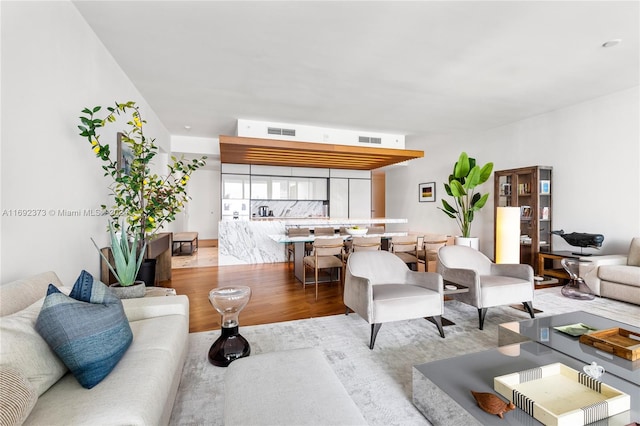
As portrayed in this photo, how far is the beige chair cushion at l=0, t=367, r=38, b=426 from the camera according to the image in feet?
2.84

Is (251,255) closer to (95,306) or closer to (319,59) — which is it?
(319,59)

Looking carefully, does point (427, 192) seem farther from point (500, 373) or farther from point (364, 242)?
point (500, 373)

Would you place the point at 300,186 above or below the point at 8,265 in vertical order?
above

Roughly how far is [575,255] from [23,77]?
6.29 m

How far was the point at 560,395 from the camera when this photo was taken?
1402 mm

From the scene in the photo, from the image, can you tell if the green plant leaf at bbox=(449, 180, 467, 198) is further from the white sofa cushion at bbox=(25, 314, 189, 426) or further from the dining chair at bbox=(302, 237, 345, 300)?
the white sofa cushion at bbox=(25, 314, 189, 426)

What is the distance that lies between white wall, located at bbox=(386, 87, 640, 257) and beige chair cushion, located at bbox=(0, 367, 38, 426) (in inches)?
241

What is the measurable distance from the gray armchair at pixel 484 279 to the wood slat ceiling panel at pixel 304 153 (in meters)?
3.22

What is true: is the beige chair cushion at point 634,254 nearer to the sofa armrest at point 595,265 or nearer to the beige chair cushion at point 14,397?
the sofa armrest at point 595,265

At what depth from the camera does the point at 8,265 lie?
1.75 metres

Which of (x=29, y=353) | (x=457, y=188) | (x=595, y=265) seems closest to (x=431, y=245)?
(x=457, y=188)

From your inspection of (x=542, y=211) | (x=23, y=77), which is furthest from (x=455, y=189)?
(x=23, y=77)

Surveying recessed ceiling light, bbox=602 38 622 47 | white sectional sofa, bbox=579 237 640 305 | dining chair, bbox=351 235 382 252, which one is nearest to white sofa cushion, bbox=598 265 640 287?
white sectional sofa, bbox=579 237 640 305

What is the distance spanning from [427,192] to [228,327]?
6811 millimetres
